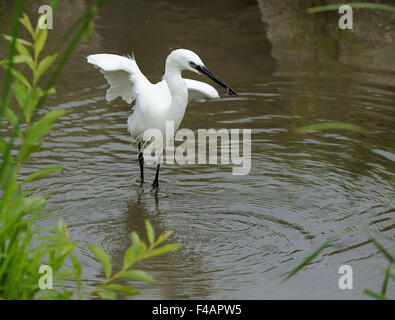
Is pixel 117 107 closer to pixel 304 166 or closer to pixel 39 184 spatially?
pixel 39 184

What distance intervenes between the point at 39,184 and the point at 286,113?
9.93 feet

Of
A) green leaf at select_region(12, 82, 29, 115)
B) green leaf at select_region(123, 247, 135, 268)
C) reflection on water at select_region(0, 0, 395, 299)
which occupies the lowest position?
green leaf at select_region(123, 247, 135, 268)

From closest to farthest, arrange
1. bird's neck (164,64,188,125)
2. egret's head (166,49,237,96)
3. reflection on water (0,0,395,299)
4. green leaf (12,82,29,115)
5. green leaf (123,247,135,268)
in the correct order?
1. green leaf (123,247,135,268)
2. green leaf (12,82,29,115)
3. reflection on water (0,0,395,299)
4. egret's head (166,49,237,96)
5. bird's neck (164,64,188,125)

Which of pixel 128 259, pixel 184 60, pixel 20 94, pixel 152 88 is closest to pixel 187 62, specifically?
pixel 184 60

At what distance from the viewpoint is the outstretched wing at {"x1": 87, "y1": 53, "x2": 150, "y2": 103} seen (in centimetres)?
578

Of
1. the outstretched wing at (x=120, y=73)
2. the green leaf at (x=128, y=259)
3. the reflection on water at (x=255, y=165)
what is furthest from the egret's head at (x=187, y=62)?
the green leaf at (x=128, y=259)

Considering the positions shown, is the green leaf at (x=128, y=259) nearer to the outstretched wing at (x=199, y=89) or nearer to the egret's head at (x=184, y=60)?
the egret's head at (x=184, y=60)

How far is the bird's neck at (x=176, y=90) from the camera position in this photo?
5820mm

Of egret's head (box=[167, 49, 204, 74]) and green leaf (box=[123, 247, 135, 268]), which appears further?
egret's head (box=[167, 49, 204, 74])

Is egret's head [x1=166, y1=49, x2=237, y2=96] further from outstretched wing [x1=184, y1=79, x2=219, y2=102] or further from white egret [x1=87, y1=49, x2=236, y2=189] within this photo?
outstretched wing [x1=184, y1=79, x2=219, y2=102]

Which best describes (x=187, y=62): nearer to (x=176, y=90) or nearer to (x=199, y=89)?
(x=176, y=90)

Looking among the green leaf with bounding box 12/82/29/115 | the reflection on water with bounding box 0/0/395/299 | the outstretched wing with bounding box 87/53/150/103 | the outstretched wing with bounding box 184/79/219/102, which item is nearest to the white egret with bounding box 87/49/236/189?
the outstretched wing with bounding box 87/53/150/103

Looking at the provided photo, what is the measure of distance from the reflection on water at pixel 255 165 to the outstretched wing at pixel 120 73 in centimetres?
78

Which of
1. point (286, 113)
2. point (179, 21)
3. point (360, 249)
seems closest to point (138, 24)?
point (179, 21)
